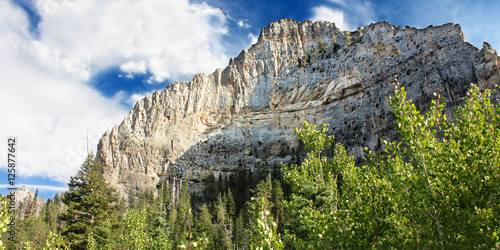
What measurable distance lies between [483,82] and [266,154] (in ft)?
187

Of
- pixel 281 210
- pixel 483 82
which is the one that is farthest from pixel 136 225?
pixel 483 82

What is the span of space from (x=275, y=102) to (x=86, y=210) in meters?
79.2

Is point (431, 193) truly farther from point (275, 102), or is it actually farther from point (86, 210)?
point (275, 102)

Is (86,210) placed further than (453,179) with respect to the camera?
Yes

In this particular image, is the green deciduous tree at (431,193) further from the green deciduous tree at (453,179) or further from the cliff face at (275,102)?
the cliff face at (275,102)

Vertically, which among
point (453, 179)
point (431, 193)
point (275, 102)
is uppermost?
point (275, 102)

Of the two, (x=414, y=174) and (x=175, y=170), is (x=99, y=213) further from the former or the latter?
(x=175, y=170)

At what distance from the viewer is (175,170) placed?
91.3m

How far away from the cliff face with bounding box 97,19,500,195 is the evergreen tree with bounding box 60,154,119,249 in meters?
56.6

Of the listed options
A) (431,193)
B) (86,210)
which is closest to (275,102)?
(86,210)

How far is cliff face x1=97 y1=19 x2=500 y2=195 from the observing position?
7138 centimetres

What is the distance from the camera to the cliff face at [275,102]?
7138 cm

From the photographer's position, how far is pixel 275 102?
3898 inches

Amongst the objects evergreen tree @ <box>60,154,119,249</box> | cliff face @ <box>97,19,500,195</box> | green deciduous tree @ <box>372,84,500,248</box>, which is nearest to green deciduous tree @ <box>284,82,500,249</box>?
green deciduous tree @ <box>372,84,500,248</box>
